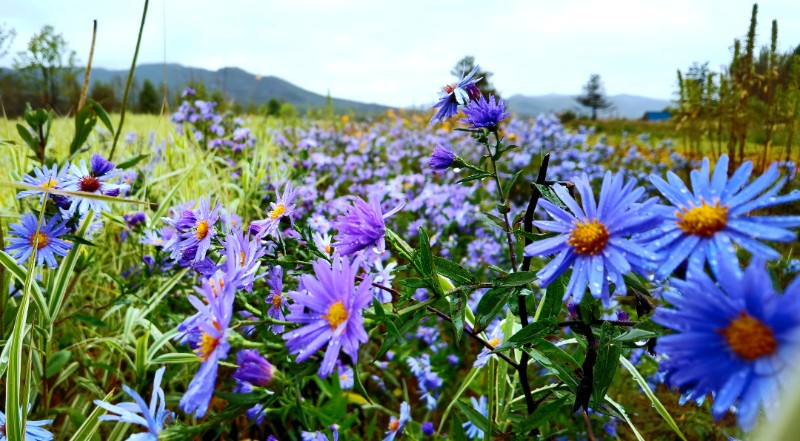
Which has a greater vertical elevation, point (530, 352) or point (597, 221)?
point (597, 221)

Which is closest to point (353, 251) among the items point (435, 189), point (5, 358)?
point (5, 358)

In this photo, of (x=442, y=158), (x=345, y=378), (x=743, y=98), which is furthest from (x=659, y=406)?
(x=743, y=98)

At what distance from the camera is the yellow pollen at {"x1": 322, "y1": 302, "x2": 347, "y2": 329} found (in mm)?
405

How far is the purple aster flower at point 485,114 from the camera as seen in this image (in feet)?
2.09

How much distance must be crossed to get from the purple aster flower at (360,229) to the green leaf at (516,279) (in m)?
0.12

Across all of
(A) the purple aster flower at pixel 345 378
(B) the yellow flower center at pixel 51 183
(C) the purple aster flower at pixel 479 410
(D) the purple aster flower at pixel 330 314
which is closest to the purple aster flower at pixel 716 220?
(D) the purple aster flower at pixel 330 314

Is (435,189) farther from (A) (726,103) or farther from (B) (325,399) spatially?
(A) (726,103)

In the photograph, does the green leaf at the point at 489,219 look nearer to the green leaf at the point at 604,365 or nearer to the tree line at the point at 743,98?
the green leaf at the point at 604,365

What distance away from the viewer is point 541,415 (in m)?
0.57

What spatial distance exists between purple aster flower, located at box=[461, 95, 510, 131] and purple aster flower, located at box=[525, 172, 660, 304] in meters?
0.22

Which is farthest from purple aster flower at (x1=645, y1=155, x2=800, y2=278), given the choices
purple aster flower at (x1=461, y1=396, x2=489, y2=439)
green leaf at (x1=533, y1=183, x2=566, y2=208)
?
purple aster flower at (x1=461, y1=396, x2=489, y2=439)

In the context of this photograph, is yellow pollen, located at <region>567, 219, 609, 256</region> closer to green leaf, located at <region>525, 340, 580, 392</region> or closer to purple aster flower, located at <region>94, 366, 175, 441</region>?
green leaf, located at <region>525, 340, 580, 392</region>

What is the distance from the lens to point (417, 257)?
52 cm

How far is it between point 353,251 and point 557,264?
0.64ft
